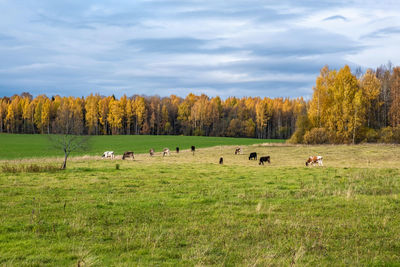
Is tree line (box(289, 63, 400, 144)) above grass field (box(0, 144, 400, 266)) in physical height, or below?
above

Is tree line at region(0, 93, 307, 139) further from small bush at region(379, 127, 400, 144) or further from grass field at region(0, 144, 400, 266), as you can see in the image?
grass field at region(0, 144, 400, 266)

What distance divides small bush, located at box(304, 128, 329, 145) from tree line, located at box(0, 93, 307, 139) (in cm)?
6148

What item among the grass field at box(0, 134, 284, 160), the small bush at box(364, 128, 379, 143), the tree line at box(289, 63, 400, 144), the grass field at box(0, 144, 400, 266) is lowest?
the grass field at box(0, 144, 400, 266)

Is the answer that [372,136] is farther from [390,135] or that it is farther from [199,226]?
[199,226]

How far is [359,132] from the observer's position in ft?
215

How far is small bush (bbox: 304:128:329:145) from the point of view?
6456 cm

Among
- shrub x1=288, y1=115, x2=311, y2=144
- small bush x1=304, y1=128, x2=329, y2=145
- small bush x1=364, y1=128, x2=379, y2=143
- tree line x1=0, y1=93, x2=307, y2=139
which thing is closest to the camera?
small bush x1=364, y1=128, x2=379, y2=143

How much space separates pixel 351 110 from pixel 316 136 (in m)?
8.57

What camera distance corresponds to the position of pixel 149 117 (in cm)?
13562

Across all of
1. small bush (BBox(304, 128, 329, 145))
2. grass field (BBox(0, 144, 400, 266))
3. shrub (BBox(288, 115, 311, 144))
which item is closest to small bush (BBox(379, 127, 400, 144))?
small bush (BBox(304, 128, 329, 145))

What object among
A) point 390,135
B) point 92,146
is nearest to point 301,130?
point 390,135

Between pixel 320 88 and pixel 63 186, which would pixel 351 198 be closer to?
pixel 63 186

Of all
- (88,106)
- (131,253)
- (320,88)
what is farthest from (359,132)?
(88,106)

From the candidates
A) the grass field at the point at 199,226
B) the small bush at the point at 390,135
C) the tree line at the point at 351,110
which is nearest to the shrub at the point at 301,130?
the tree line at the point at 351,110
